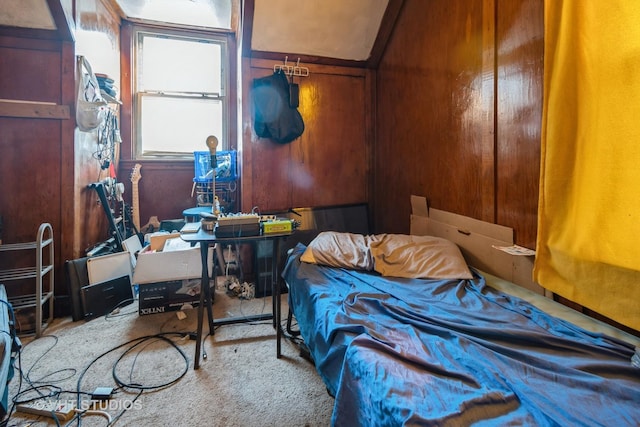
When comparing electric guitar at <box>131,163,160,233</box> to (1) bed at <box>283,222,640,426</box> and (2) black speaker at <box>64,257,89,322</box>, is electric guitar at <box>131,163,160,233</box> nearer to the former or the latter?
(2) black speaker at <box>64,257,89,322</box>

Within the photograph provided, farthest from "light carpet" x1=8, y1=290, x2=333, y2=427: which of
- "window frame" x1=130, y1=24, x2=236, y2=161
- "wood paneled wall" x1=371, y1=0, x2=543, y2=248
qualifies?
"window frame" x1=130, y1=24, x2=236, y2=161

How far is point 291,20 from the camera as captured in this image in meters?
2.74

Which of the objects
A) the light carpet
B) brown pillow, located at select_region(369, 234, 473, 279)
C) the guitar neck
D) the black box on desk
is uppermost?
the guitar neck

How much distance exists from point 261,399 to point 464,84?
225 cm

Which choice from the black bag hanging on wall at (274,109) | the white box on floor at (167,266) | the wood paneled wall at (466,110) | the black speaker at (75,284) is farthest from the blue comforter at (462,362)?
the black speaker at (75,284)

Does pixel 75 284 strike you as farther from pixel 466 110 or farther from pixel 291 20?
pixel 466 110

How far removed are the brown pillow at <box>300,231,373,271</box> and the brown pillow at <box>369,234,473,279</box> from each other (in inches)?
2.3

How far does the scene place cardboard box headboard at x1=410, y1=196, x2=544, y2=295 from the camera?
163 centimetres

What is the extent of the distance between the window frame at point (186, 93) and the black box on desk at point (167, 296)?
67.1 inches

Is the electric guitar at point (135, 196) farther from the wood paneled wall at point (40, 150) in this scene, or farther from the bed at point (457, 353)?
the bed at point (457, 353)

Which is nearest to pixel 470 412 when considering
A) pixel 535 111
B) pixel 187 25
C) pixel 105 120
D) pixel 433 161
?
pixel 535 111

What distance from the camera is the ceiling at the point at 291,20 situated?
7.46 ft

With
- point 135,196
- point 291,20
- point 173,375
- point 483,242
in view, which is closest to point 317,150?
point 291,20

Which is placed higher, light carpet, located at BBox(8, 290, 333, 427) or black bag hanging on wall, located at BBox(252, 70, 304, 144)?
black bag hanging on wall, located at BBox(252, 70, 304, 144)
